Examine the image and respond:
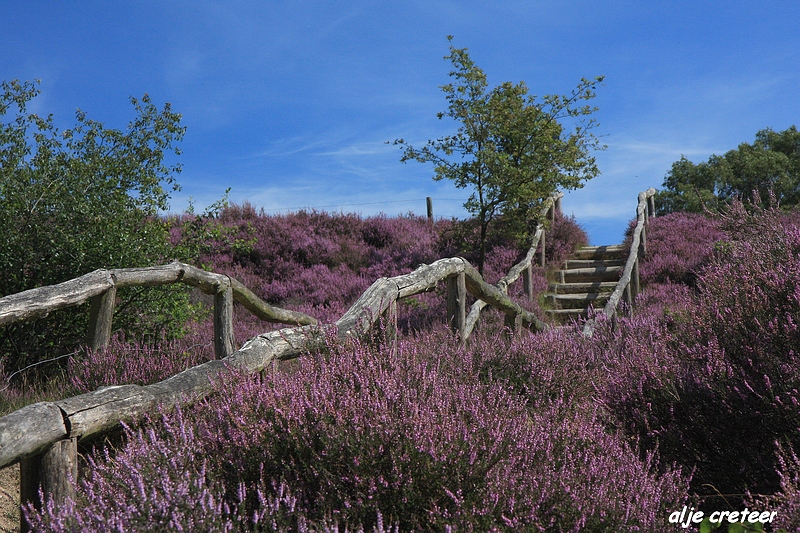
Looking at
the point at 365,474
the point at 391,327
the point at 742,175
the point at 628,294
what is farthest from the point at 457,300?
the point at 742,175

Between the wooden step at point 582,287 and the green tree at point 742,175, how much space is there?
1140 centimetres

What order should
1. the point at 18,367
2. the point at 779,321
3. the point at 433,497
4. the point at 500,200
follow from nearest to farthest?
the point at 433,497, the point at 779,321, the point at 18,367, the point at 500,200

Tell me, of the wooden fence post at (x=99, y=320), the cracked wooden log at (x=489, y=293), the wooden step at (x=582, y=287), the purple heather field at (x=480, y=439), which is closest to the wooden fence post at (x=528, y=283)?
the wooden step at (x=582, y=287)

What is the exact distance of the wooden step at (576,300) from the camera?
12836 mm

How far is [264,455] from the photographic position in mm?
2463

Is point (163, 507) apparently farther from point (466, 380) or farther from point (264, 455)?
point (466, 380)

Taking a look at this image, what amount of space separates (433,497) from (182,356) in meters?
4.04

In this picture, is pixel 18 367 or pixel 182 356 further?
pixel 18 367

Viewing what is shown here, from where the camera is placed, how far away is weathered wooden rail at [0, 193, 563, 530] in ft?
9.11

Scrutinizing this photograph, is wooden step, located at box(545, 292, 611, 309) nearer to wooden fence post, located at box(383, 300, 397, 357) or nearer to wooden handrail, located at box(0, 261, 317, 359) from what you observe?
wooden handrail, located at box(0, 261, 317, 359)

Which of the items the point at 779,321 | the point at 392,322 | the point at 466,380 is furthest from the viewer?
the point at 392,322

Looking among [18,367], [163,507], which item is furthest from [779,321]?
[18,367]

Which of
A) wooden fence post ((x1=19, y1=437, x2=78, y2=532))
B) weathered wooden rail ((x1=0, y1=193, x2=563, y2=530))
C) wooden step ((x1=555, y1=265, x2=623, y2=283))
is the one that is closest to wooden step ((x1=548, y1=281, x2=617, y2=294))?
wooden step ((x1=555, y1=265, x2=623, y2=283))

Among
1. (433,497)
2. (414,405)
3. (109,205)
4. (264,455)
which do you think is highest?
(109,205)
